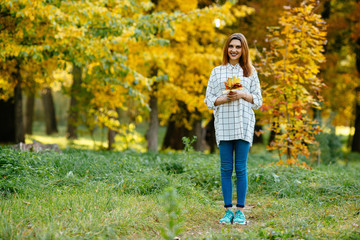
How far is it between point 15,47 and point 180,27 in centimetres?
354

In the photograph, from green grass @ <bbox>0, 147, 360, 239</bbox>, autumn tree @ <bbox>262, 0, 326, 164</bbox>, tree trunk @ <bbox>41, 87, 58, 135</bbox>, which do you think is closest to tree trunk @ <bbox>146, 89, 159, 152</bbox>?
green grass @ <bbox>0, 147, 360, 239</bbox>

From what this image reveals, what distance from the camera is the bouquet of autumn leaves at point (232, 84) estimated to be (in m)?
3.50

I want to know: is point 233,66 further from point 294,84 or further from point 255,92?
point 294,84

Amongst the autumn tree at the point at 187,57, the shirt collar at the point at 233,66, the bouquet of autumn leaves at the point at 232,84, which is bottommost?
the bouquet of autumn leaves at the point at 232,84

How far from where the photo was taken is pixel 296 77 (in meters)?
6.10

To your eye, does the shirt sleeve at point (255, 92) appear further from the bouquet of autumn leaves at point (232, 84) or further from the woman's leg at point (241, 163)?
the woman's leg at point (241, 163)

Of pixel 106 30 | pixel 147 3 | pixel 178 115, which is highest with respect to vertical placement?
pixel 147 3

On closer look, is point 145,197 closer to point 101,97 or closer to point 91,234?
point 91,234

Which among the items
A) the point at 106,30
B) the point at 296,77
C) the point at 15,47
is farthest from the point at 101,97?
the point at 296,77

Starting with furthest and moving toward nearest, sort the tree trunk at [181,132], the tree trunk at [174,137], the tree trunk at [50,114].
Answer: the tree trunk at [50,114] → the tree trunk at [174,137] → the tree trunk at [181,132]

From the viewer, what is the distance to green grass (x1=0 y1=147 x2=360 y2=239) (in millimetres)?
3027

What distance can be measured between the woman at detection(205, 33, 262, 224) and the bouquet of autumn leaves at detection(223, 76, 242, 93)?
38mm

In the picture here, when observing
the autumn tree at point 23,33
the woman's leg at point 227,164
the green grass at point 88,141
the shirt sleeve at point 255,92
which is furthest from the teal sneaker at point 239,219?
the green grass at point 88,141

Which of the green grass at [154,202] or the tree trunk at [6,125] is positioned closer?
the green grass at [154,202]
